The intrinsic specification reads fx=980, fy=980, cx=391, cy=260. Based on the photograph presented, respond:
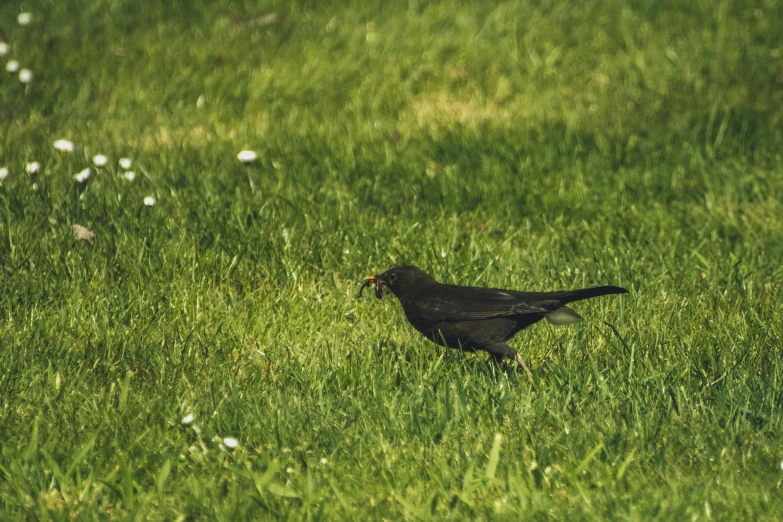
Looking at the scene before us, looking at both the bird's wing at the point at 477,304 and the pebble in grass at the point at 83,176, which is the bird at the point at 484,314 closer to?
the bird's wing at the point at 477,304

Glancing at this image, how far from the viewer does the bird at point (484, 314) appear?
160 inches

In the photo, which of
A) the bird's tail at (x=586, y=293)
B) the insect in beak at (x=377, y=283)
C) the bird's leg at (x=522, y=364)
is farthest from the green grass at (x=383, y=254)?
the bird's tail at (x=586, y=293)

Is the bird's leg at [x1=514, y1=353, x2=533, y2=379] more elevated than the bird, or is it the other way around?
the bird

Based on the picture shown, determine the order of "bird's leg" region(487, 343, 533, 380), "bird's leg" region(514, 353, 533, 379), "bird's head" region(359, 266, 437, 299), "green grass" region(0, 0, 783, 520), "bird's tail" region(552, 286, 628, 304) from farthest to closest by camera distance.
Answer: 1. "bird's head" region(359, 266, 437, 299)
2. "bird's leg" region(487, 343, 533, 380)
3. "bird's leg" region(514, 353, 533, 379)
4. "bird's tail" region(552, 286, 628, 304)
5. "green grass" region(0, 0, 783, 520)

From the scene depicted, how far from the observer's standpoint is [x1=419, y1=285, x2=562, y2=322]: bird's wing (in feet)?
13.3

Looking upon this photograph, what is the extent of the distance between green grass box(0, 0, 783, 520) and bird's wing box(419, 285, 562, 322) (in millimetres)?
211

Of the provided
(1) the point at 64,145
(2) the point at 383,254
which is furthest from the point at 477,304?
(1) the point at 64,145

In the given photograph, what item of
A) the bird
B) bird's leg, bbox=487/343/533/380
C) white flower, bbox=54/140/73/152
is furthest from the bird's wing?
white flower, bbox=54/140/73/152

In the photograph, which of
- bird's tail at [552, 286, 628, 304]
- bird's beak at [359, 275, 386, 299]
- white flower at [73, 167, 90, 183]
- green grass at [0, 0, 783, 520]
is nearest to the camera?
green grass at [0, 0, 783, 520]

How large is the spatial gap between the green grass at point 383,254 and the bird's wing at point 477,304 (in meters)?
0.21

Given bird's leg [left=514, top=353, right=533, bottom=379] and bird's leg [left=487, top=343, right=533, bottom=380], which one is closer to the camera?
bird's leg [left=514, top=353, right=533, bottom=379]

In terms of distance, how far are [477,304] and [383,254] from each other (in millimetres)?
1167

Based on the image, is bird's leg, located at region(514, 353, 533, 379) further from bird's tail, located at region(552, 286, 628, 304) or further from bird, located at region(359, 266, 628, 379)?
bird's tail, located at region(552, 286, 628, 304)

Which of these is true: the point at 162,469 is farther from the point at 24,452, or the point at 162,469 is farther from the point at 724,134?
the point at 724,134
